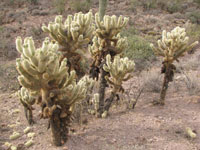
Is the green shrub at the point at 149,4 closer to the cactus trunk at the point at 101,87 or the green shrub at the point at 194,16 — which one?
the green shrub at the point at 194,16

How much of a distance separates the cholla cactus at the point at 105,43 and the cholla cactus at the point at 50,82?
3.84 feet

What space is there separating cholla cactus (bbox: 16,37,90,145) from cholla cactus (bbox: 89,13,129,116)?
1.17m

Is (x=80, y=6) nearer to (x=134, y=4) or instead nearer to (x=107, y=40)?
(x=134, y=4)

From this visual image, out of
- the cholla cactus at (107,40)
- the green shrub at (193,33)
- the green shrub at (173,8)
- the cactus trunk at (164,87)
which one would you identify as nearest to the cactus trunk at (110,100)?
the cholla cactus at (107,40)

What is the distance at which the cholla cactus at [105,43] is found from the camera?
444 centimetres

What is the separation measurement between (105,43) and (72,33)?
91 centimetres

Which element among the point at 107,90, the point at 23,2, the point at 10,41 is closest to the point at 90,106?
the point at 107,90

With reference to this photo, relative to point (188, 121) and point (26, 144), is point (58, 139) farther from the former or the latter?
point (188, 121)

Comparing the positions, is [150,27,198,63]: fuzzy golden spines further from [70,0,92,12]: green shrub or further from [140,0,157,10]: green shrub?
[140,0,157,10]: green shrub

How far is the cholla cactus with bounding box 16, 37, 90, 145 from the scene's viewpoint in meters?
2.92

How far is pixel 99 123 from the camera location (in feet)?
15.1

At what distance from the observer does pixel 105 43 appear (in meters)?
4.62

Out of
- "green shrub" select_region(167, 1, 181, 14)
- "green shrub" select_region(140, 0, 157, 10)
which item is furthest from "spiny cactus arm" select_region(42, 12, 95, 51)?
"green shrub" select_region(167, 1, 181, 14)

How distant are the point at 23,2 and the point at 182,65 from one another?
41.7ft
